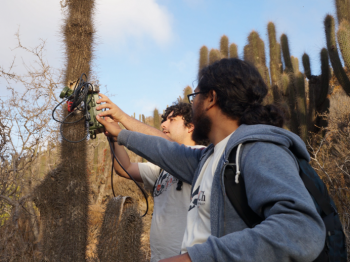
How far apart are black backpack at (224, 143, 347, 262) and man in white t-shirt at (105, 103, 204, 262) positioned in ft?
3.85

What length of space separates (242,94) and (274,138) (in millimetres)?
431

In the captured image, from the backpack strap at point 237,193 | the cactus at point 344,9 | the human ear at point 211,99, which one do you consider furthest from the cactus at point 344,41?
the backpack strap at point 237,193

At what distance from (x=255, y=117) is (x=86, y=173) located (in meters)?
2.45

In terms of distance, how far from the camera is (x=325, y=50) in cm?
898

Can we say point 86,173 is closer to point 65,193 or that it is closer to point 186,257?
point 65,193

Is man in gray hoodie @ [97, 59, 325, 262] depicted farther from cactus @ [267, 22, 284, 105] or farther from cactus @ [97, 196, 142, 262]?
cactus @ [267, 22, 284, 105]

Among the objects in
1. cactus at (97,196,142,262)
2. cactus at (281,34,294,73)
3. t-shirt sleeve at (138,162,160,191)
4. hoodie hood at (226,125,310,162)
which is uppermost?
cactus at (281,34,294,73)

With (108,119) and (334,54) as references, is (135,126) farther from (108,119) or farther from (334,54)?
(334,54)

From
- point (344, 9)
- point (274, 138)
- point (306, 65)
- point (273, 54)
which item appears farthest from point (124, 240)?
point (273, 54)

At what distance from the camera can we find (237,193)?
1214mm

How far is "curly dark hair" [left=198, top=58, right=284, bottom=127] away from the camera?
1542mm

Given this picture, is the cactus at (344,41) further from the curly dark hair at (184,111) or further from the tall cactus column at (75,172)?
the tall cactus column at (75,172)

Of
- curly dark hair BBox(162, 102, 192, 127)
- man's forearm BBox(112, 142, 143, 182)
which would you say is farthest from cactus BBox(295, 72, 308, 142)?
man's forearm BBox(112, 142, 143, 182)

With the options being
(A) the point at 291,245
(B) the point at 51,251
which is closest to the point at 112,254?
(B) the point at 51,251
